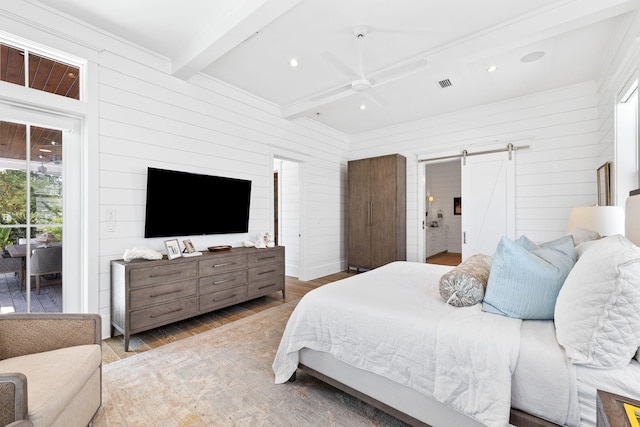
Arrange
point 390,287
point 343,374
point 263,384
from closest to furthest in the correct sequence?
point 343,374
point 263,384
point 390,287

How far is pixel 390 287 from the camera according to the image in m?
2.19

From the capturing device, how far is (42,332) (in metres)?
1.57

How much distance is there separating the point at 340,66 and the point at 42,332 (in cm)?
338

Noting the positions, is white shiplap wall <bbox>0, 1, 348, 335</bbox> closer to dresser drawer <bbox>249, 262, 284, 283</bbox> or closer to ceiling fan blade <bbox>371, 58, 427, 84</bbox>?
dresser drawer <bbox>249, 262, 284, 283</bbox>

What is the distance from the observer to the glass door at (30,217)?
238 cm

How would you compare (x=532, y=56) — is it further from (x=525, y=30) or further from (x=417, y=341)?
(x=417, y=341)

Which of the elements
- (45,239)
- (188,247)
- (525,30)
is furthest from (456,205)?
(45,239)

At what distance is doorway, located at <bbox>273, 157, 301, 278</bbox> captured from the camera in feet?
18.3

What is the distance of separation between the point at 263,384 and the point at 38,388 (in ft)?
4.11

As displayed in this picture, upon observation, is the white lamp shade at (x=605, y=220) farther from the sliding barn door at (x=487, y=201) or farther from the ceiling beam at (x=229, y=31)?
the ceiling beam at (x=229, y=31)

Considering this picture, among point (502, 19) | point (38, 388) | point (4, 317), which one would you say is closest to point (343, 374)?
point (38, 388)

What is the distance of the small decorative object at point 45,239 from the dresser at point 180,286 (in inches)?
20.8

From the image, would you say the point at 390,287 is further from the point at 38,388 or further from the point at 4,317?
the point at 4,317

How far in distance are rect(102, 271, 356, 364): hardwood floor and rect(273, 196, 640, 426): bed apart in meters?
1.53
